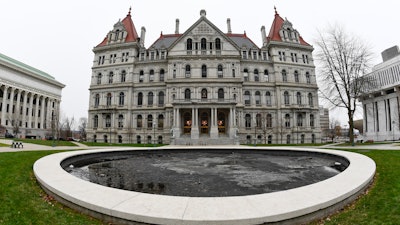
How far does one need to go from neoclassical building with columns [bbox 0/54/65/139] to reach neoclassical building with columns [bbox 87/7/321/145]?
824 inches

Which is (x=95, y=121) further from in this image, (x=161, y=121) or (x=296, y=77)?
(x=296, y=77)

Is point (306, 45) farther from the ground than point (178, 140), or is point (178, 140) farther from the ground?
point (306, 45)

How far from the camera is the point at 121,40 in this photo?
46.0 metres

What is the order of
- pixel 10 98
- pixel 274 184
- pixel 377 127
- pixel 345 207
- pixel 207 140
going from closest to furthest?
1. pixel 345 207
2. pixel 274 184
3. pixel 207 140
4. pixel 377 127
5. pixel 10 98

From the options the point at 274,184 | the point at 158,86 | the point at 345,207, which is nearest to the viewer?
the point at 345,207

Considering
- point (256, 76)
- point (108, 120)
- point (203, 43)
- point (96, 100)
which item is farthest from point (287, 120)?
point (96, 100)

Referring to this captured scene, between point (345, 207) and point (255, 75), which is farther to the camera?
point (255, 75)

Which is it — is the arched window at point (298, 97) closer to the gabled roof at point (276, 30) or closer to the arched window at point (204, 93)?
the gabled roof at point (276, 30)

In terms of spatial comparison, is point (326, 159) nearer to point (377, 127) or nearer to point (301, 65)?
point (301, 65)

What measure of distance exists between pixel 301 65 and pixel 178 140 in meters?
31.3

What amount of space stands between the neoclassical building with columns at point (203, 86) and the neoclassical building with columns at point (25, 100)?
68.7 ft

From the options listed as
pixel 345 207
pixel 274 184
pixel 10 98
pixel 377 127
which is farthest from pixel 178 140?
pixel 10 98

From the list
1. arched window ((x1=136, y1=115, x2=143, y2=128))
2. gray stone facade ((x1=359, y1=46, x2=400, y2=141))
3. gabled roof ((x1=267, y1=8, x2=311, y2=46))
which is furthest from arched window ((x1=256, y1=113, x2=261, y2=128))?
gray stone facade ((x1=359, y1=46, x2=400, y2=141))

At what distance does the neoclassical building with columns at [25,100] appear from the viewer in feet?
191
